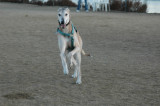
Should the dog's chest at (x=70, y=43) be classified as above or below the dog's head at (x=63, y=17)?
below

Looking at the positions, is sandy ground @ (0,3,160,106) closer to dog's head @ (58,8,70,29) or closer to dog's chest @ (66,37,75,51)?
dog's chest @ (66,37,75,51)

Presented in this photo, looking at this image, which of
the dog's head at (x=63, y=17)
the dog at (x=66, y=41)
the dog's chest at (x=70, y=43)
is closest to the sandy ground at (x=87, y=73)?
the dog at (x=66, y=41)

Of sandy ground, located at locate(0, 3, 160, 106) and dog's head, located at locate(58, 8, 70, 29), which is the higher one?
dog's head, located at locate(58, 8, 70, 29)

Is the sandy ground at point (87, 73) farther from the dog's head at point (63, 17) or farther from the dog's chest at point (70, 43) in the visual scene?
the dog's head at point (63, 17)

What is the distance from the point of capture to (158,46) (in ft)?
34.0

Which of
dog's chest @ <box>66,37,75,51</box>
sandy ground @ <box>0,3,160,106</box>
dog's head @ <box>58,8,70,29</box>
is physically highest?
dog's head @ <box>58,8,70,29</box>

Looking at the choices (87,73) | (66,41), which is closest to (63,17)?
(66,41)

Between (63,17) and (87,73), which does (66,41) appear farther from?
(87,73)

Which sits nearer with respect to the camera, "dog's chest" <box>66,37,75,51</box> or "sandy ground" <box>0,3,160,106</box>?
"sandy ground" <box>0,3,160,106</box>

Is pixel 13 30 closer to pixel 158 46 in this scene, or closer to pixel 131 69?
pixel 158 46

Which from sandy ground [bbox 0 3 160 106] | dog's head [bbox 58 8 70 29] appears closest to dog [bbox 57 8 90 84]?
dog's head [bbox 58 8 70 29]

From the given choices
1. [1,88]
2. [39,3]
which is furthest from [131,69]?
[39,3]

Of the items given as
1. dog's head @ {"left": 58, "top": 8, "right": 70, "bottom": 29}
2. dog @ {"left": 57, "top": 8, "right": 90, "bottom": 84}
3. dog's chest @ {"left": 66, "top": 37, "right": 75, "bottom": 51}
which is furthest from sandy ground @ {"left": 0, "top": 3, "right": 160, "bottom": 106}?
dog's head @ {"left": 58, "top": 8, "right": 70, "bottom": 29}

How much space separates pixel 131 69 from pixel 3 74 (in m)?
2.37
